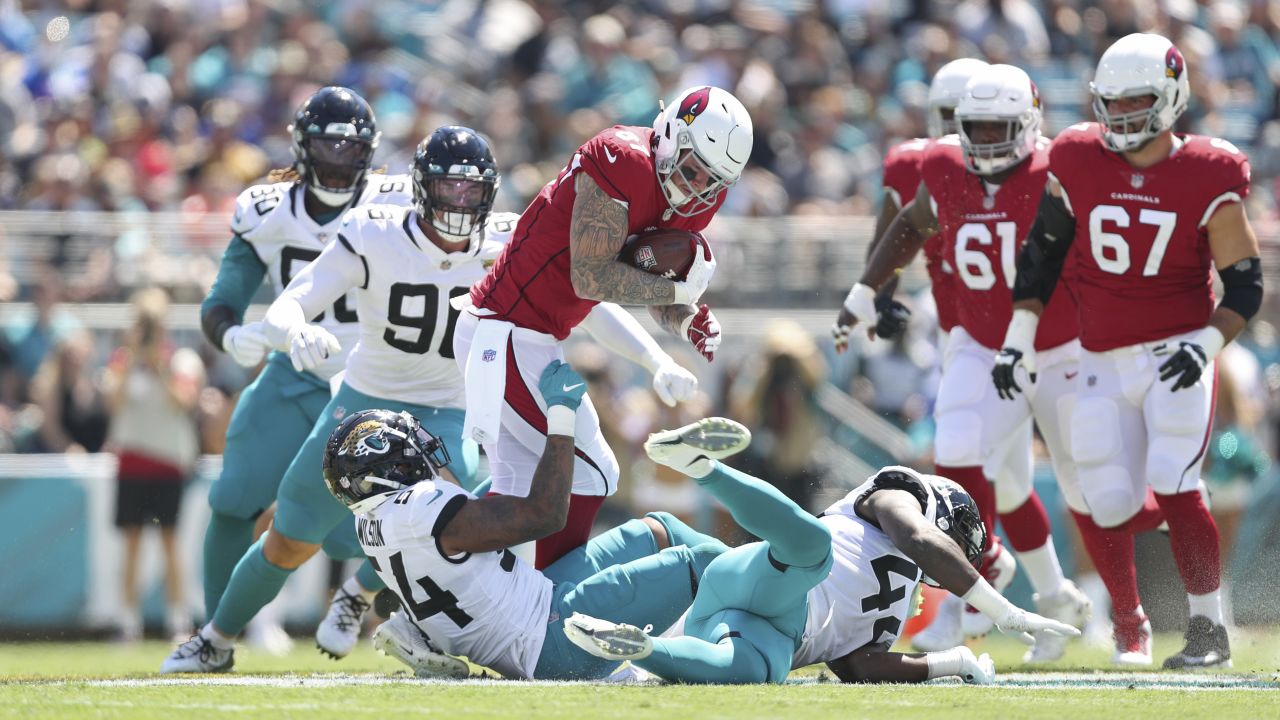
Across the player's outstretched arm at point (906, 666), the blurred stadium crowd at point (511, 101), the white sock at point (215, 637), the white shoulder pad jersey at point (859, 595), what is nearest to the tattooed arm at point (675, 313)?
the white shoulder pad jersey at point (859, 595)

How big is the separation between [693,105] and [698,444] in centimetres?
131

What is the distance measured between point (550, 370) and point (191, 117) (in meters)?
8.73

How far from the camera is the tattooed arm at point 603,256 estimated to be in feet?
18.8

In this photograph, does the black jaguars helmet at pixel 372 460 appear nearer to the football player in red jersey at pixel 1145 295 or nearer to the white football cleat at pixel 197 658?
the white football cleat at pixel 197 658

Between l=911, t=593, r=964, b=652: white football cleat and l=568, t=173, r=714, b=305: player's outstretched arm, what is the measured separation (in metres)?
2.46

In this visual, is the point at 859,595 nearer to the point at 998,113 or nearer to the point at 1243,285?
the point at 1243,285

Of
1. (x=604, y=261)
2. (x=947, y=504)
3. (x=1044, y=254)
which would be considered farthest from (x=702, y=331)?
(x=1044, y=254)

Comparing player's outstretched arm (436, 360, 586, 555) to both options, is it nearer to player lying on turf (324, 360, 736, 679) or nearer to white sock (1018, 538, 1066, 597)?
player lying on turf (324, 360, 736, 679)

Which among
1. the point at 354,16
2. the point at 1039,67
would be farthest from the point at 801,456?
the point at 354,16

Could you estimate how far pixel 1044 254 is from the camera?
702 centimetres

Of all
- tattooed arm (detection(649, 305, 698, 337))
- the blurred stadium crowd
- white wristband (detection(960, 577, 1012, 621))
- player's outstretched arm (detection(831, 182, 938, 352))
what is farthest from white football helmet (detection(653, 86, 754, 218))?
the blurred stadium crowd

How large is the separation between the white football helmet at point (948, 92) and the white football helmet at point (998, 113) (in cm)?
29

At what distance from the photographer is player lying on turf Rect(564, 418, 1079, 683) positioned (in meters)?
5.09

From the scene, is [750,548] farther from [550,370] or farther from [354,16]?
[354,16]
